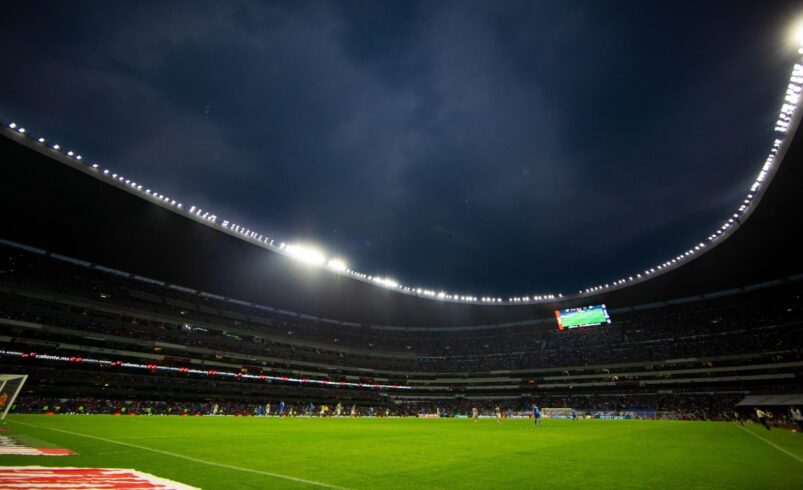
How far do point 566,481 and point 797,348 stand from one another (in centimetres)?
5736

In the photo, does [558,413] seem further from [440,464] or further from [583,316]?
[440,464]

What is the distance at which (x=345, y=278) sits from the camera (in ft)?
166

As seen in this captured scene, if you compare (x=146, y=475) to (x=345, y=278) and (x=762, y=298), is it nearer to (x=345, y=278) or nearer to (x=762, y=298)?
(x=345, y=278)

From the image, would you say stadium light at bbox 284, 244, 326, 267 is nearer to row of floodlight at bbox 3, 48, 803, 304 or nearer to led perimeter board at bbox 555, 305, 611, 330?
row of floodlight at bbox 3, 48, 803, 304

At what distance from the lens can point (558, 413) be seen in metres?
49.7

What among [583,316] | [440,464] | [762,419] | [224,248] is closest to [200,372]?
[224,248]

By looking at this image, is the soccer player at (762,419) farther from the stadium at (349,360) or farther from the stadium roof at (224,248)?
the stadium roof at (224,248)

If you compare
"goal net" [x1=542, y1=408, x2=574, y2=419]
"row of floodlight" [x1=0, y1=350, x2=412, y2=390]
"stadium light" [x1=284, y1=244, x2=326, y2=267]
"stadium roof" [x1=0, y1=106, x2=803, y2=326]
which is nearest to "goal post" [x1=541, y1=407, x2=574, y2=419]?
"goal net" [x1=542, y1=408, x2=574, y2=419]

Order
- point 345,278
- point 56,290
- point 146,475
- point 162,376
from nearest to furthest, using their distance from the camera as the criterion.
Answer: point 146,475, point 56,290, point 162,376, point 345,278

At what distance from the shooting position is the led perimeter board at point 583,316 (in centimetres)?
5703

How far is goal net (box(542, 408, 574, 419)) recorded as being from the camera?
48.3 metres

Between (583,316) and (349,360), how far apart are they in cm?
4067

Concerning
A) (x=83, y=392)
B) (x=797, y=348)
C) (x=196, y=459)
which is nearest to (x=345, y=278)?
(x=83, y=392)

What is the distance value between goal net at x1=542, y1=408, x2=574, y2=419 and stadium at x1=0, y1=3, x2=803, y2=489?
15.6 inches
